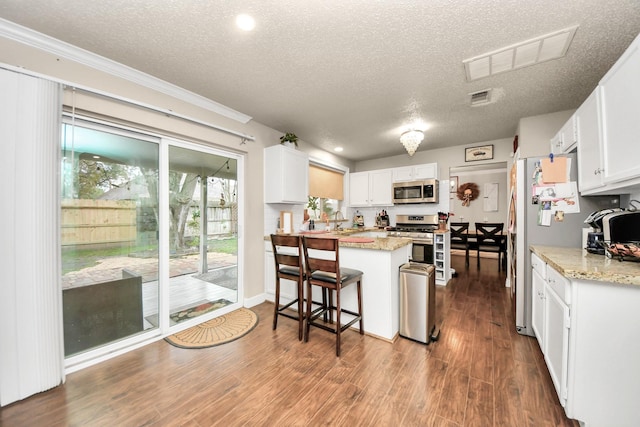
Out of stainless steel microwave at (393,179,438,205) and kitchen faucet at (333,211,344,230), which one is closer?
stainless steel microwave at (393,179,438,205)

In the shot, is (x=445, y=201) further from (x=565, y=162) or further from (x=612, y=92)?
(x=612, y=92)

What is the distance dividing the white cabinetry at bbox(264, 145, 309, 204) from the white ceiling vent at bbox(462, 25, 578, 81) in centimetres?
224

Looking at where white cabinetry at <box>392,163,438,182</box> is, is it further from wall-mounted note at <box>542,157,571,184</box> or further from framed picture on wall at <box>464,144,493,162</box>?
wall-mounted note at <box>542,157,571,184</box>

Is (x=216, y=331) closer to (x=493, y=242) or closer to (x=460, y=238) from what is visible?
(x=460, y=238)

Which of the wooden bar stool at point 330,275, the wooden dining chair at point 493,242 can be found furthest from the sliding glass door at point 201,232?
the wooden dining chair at point 493,242

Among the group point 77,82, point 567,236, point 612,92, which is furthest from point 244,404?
point 612,92

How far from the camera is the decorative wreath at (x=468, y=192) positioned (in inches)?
281

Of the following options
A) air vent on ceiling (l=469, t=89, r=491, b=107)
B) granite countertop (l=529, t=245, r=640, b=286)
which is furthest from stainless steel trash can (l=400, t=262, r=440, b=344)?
air vent on ceiling (l=469, t=89, r=491, b=107)

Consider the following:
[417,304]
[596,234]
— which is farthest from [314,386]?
[596,234]

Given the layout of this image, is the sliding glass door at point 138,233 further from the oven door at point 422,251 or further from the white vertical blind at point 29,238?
the oven door at point 422,251

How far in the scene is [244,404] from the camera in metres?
1.56

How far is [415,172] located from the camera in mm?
4719

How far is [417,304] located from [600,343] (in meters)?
1.16

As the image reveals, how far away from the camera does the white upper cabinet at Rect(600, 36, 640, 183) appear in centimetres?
133
